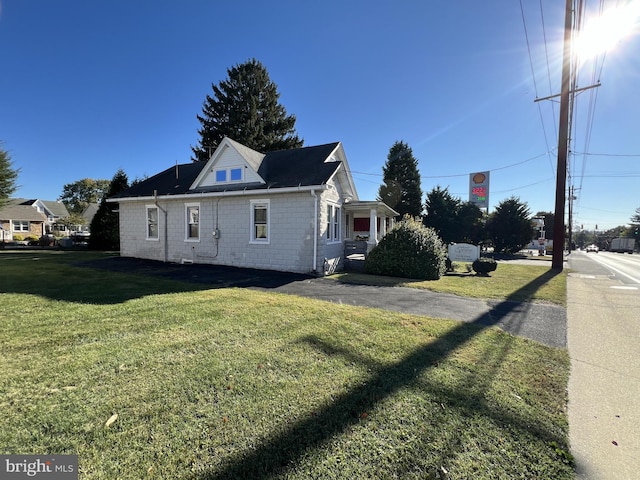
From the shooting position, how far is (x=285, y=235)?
11.8 metres

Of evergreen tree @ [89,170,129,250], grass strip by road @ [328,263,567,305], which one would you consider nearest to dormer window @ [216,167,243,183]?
grass strip by road @ [328,263,567,305]

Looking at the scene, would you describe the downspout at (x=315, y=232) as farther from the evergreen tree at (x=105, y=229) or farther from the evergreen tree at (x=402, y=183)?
the evergreen tree at (x=402, y=183)

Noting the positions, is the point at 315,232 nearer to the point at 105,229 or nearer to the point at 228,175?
the point at 228,175

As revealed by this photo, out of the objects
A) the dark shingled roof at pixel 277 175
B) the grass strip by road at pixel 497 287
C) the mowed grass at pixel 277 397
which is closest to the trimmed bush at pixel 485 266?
the grass strip by road at pixel 497 287

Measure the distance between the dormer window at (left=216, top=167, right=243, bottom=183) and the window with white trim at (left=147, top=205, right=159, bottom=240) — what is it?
4.14m

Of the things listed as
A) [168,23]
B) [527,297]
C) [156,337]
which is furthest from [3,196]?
[527,297]

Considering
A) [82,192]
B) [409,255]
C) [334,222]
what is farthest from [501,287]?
[82,192]

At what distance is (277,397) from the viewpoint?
2727 mm

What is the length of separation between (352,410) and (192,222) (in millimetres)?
13172

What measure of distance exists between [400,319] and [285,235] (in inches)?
283

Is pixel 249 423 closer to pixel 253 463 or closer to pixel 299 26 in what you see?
pixel 253 463

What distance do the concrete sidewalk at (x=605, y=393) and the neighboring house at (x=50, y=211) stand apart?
62.9 metres

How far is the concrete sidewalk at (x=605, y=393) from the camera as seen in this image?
85.0 inches

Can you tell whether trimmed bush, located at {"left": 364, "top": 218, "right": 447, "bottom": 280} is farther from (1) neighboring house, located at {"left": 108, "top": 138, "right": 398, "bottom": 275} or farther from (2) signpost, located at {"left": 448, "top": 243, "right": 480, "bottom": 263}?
(2) signpost, located at {"left": 448, "top": 243, "right": 480, "bottom": 263}
